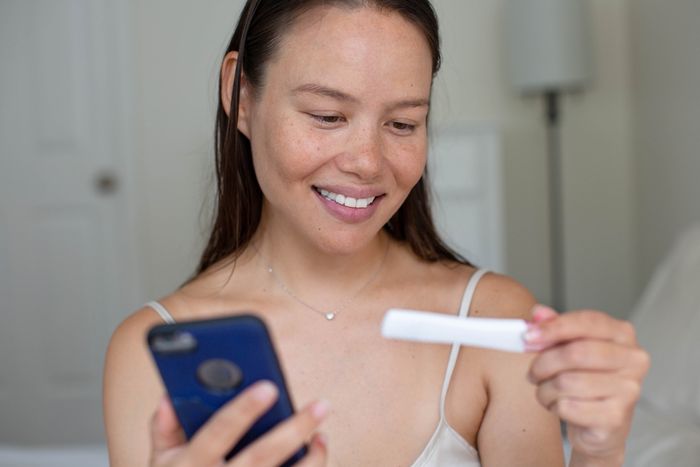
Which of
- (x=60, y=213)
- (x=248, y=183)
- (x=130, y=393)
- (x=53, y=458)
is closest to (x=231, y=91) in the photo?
(x=248, y=183)

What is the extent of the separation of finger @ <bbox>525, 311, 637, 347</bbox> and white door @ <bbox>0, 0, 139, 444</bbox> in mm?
3323

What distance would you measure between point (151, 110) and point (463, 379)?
2.89m

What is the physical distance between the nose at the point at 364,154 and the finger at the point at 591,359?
0.39 meters

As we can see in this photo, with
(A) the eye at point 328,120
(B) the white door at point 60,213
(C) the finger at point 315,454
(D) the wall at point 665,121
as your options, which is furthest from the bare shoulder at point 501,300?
(B) the white door at point 60,213

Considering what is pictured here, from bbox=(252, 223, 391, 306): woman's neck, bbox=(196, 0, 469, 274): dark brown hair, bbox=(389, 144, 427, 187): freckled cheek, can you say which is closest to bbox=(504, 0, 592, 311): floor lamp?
bbox=(196, 0, 469, 274): dark brown hair

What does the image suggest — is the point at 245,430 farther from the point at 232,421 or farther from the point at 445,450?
the point at 445,450

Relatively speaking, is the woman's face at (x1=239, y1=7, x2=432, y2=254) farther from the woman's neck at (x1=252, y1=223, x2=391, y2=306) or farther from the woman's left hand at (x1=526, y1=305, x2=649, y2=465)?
the woman's left hand at (x1=526, y1=305, x2=649, y2=465)

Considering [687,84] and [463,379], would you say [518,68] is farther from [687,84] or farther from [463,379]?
[463,379]

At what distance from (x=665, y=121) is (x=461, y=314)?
2.20m

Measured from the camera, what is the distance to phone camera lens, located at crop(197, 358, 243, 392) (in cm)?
69

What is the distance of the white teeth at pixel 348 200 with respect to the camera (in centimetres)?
112

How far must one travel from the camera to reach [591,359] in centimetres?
75

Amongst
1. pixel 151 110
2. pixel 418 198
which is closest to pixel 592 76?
pixel 151 110

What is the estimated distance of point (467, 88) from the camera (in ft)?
12.3
